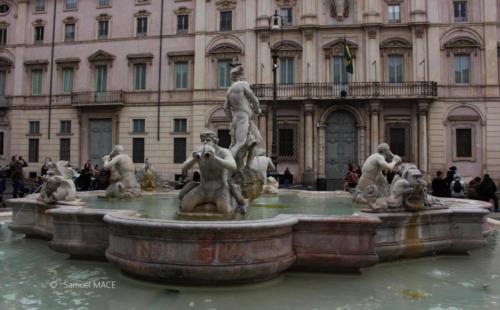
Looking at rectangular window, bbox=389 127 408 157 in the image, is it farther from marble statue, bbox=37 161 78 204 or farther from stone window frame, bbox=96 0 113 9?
marble statue, bbox=37 161 78 204

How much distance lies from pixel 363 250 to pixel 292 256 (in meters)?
0.87

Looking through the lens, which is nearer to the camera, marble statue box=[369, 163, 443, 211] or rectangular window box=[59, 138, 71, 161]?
marble statue box=[369, 163, 443, 211]

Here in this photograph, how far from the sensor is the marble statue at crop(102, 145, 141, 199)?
9297mm

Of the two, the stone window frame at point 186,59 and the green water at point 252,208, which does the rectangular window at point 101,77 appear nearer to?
the stone window frame at point 186,59

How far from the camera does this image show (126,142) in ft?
103

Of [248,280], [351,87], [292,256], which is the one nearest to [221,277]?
[248,280]

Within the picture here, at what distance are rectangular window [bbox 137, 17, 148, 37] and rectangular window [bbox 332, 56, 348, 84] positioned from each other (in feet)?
45.4

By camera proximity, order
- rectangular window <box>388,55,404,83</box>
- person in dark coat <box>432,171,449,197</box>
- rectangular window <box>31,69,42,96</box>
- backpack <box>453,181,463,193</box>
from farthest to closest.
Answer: rectangular window <box>31,69,42,96</box> < rectangular window <box>388,55,404,83</box> < backpack <box>453,181,463,193</box> < person in dark coat <box>432,171,449,197</box>

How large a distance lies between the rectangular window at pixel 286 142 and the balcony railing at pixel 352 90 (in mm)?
2364

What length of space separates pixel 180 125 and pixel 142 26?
316 inches

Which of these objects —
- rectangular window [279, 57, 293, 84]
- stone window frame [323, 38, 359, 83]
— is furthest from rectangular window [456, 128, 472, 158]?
rectangular window [279, 57, 293, 84]

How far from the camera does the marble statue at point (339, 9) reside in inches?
1126

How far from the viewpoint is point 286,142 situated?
95.2 ft

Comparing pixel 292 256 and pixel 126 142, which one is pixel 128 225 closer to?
pixel 292 256
